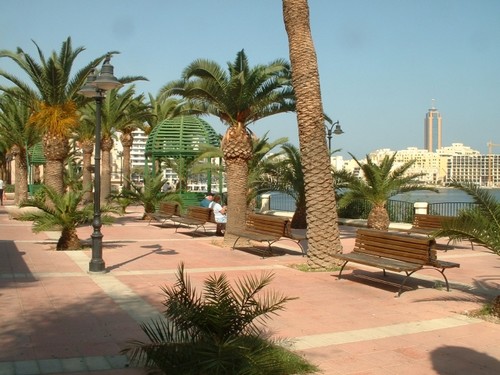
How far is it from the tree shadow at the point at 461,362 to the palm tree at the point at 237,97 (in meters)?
9.08

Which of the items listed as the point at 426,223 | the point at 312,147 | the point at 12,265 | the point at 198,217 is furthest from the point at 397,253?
the point at 198,217

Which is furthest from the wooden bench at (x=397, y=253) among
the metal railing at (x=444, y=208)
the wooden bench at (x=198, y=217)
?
the metal railing at (x=444, y=208)

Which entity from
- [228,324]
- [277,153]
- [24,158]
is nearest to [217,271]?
[228,324]

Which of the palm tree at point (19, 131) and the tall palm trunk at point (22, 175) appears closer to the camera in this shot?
the palm tree at point (19, 131)

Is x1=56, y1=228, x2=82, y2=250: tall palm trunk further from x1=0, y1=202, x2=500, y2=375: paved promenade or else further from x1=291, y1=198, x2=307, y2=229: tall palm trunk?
x1=291, y1=198, x2=307, y2=229: tall palm trunk

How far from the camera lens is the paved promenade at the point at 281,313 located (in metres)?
5.30

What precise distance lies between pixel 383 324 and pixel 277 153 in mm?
16170

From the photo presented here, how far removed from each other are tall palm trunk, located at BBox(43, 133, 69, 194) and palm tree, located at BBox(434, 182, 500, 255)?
14511 mm

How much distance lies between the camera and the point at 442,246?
15070mm

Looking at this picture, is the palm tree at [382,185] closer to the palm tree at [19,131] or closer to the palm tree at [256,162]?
the palm tree at [256,162]

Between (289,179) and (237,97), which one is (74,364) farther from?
(289,179)

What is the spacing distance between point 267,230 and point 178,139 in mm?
13649

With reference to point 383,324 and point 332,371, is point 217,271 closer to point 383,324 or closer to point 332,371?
point 383,324

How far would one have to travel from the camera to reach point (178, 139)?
1024 inches
